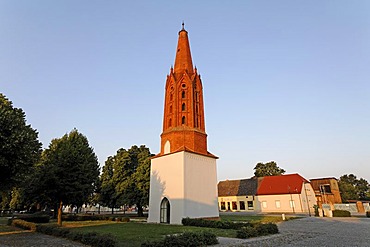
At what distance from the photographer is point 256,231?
1505cm

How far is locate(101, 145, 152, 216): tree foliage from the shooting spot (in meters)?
33.1

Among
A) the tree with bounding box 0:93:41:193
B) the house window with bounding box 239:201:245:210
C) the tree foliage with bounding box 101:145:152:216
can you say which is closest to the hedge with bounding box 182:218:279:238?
the tree foliage with bounding box 101:145:152:216

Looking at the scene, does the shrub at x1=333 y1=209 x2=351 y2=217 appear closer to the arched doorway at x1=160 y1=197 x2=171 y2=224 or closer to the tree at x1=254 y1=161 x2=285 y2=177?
the arched doorway at x1=160 y1=197 x2=171 y2=224

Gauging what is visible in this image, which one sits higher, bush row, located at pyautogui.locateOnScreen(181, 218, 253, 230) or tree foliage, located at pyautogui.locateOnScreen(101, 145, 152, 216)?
tree foliage, located at pyautogui.locateOnScreen(101, 145, 152, 216)

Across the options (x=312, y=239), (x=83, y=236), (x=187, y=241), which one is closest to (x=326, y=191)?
(x=312, y=239)

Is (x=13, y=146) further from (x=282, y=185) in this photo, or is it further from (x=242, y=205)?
(x=242, y=205)

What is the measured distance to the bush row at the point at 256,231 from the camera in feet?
46.9

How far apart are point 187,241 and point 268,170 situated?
2754 inches

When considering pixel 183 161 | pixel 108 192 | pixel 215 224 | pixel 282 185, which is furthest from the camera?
pixel 282 185

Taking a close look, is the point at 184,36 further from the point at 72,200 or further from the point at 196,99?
the point at 72,200

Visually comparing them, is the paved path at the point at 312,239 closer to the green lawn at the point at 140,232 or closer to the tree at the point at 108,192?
the green lawn at the point at 140,232

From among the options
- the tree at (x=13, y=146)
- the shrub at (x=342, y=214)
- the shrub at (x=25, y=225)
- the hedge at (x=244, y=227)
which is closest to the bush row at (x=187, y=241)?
the hedge at (x=244, y=227)

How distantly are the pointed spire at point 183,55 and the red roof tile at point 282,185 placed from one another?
1238 inches

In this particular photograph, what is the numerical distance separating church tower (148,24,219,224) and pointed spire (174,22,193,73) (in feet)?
0.43
